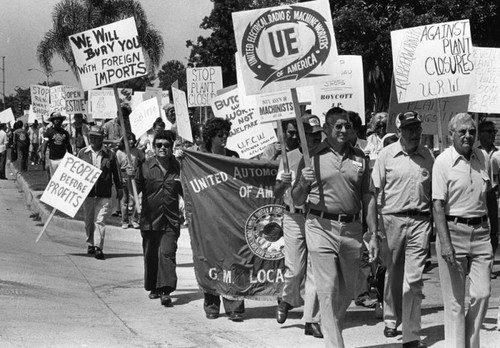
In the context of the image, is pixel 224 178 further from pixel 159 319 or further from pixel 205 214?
pixel 159 319

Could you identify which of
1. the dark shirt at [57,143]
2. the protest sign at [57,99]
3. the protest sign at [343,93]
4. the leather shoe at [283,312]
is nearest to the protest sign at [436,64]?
the protest sign at [343,93]

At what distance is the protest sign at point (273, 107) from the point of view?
10.7 metres

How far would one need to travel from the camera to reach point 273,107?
35.2 feet

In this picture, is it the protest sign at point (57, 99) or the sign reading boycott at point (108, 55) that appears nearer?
the sign reading boycott at point (108, 55)

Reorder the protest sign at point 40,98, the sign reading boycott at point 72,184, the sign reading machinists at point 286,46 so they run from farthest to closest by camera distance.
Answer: the protest sign at point 40,98 < the sign reading boycott at point 72,184 < the sign reading machinists at point 286,46

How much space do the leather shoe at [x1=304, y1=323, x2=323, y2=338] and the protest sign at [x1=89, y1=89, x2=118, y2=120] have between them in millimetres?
19277

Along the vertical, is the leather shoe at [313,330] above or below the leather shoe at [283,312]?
below

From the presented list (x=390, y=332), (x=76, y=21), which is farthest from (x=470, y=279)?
(x=76, y=21)

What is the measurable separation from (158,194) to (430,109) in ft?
14.7

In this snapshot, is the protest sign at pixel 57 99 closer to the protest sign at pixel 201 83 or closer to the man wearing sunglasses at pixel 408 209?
the protest sign at pixel 201 83

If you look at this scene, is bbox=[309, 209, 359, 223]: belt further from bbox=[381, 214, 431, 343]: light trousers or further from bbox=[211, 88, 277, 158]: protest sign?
bbox=[211, 88, 277, 158]: protest sign

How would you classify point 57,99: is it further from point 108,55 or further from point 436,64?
point 436,64

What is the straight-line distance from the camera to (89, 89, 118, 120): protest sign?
2677 cm

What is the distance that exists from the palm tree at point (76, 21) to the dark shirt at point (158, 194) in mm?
39027
